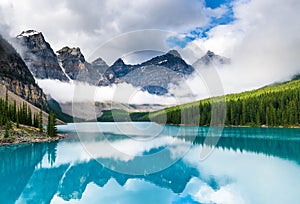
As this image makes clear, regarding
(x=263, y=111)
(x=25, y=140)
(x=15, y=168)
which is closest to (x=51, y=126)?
(x=25, y=140)

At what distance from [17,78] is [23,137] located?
98.1m

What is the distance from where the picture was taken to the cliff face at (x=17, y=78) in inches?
5079

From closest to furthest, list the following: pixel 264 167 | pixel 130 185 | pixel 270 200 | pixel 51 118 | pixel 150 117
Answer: pixel 270 200 → pixel 130 185 → pixel 264 167 → pixel 51 118 → pixel 150 117

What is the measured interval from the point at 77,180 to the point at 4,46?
14322 cm

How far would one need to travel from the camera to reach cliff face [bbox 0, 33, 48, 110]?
423 feet

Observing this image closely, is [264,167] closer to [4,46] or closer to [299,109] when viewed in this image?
[299,109]

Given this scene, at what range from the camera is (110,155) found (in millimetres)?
30984

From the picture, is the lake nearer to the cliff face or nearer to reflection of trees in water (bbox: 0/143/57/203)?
reflection of trees in water (bbox: 0/143/57/203)

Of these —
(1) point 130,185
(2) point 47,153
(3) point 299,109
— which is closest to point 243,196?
(1) point 130,185

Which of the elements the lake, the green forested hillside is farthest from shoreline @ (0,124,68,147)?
the green forested hillside

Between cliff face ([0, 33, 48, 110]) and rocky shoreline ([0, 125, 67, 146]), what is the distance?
84241 millimetres

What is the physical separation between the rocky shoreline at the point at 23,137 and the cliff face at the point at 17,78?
84.2 m

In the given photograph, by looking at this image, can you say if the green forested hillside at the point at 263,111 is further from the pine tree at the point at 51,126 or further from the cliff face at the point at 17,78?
the cliff face at the point at 17,78

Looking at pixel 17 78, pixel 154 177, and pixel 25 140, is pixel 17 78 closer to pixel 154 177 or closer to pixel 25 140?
pixel 25 140
